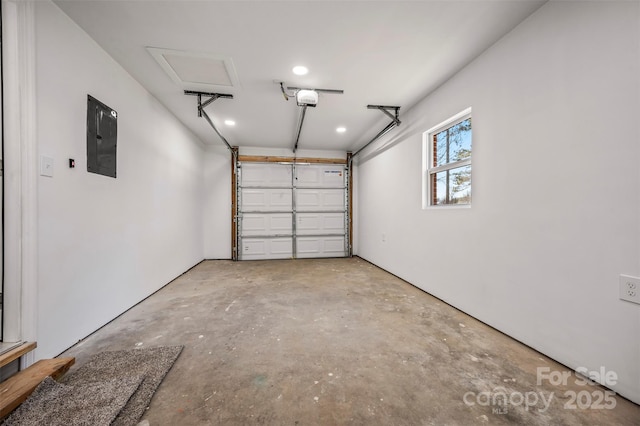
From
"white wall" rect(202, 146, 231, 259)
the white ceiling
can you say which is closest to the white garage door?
"white wall" rect(202, 146, 231, 259)

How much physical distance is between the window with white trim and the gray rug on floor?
3.11 meters

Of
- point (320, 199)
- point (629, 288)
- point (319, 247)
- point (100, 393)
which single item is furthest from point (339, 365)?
point (320, 199)

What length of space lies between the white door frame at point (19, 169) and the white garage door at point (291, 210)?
3.95 m

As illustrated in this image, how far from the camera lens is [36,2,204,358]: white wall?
1699mm

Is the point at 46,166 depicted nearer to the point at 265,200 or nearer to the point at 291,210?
the point at 265,200

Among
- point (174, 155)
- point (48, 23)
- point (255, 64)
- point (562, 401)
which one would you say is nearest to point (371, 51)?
point (255, 64)

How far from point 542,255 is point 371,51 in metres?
2.27

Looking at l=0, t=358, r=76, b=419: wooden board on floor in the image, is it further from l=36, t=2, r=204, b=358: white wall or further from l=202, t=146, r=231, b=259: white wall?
l=202, t=146, r=231, b=259: white wall

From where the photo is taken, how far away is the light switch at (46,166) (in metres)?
1.65

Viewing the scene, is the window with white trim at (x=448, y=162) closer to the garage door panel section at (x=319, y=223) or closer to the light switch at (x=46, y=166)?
the garage door panel section at (x=319, y=223)

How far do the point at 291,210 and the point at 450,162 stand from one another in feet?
12.1

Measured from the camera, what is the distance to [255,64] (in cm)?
248

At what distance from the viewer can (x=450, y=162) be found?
9.45ft

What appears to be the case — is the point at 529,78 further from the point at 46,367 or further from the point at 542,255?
the point at 46,367
